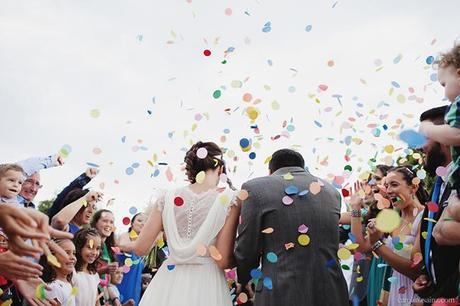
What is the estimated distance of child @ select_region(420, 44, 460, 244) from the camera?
105 inches

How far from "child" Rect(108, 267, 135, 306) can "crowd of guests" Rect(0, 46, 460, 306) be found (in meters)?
0.01

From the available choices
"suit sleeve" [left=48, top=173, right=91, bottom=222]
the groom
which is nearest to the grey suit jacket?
the groom

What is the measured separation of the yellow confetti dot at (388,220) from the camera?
4270 millimetres

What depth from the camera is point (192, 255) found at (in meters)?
3.85

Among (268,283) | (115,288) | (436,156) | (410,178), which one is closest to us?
(436,156)

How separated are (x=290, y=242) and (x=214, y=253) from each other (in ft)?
1.94

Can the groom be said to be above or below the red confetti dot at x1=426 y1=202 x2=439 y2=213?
below

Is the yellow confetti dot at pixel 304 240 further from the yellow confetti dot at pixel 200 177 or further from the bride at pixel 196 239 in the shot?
the yellow confetti dot at pixel 200 177

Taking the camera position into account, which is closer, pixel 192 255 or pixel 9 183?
pixel 192 255

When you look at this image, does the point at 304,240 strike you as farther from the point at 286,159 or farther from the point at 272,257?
the point at 286,159

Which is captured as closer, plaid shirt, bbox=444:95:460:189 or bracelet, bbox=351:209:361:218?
plaid shirt, bbox=444:95:460:189

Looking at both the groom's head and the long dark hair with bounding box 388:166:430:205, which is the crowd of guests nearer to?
the long dark hair with bounding box 388:166:430:205

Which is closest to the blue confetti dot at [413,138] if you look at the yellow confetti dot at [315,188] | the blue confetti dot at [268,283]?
the yellow confetti dot at [315,188]

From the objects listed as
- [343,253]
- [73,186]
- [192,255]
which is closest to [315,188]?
[343,253]
